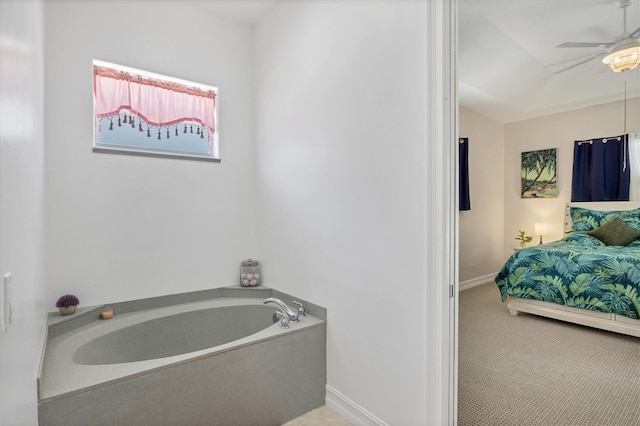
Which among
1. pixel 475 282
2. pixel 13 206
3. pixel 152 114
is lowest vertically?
pixel 475 282

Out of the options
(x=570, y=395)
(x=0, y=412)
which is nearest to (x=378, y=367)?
(x=570, y=395)

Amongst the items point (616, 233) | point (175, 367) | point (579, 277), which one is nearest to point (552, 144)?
point (616, 233)

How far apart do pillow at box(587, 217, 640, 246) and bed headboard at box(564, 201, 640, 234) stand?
0.58 meters

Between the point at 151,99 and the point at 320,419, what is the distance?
258 cm

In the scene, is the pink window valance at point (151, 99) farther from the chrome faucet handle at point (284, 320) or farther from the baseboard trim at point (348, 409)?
the baseboard trim at point (348, 409)

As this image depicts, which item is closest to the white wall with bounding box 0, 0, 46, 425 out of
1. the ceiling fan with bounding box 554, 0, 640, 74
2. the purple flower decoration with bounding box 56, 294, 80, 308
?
the purple flower decoration with bounding box 56, 294, 80, 308

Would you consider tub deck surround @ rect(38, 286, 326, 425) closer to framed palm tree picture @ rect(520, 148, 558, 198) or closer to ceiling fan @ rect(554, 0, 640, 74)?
ceiling fan @ rect(554, 0, 640, 74)

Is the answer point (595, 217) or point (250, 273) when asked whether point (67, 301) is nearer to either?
point (250, 273)

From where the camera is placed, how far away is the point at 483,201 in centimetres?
506

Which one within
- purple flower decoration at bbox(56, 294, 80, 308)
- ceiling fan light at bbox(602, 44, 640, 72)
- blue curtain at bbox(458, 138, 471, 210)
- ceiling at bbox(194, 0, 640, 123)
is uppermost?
ceiling at bbox(194, 0, 640, 123)

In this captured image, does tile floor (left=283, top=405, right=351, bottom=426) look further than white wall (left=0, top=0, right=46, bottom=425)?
Yes

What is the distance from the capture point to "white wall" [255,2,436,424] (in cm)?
155

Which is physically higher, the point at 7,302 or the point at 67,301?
the point at 7,302

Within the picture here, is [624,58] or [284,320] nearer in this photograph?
[284,320]
